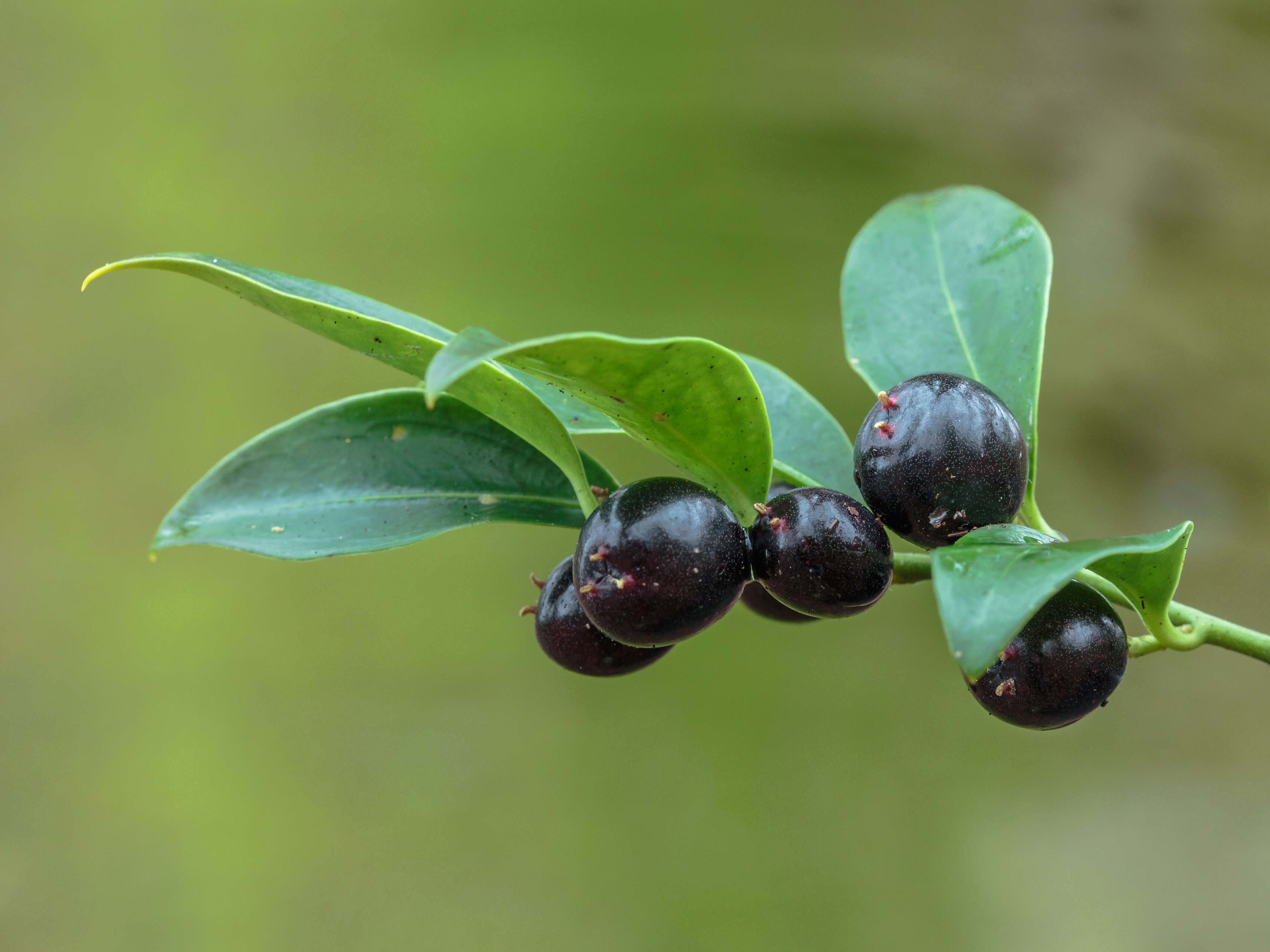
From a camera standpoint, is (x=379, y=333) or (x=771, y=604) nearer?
(x=379, y=333)

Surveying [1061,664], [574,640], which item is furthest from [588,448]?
[1061,664]

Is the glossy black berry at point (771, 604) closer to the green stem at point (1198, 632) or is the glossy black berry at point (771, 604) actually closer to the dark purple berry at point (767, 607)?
the dark purple berry at point (767, 607)

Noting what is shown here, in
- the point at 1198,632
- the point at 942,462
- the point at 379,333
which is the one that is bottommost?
the point at 1198,632

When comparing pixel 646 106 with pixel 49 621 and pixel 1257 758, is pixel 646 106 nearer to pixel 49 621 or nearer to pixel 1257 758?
pixel 49 621

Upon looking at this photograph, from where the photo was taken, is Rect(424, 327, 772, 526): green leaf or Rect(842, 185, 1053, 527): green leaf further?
Rect(842, 185, 1053, 527): green leaf

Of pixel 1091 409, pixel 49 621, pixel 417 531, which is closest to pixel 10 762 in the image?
pixel 49 621

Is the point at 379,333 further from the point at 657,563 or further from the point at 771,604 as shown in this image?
the point at 771,604

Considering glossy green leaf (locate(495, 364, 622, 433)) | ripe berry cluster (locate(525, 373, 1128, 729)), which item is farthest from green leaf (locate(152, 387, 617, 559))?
ripe berry cluster (locate(525, 373, 1128, 729))

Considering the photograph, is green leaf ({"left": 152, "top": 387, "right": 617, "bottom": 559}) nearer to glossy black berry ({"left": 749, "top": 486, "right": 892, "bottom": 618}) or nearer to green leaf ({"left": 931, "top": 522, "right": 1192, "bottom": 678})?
glossy black berry ({"left": 749, "top": 486, "right": 892, "bottom": 618})
